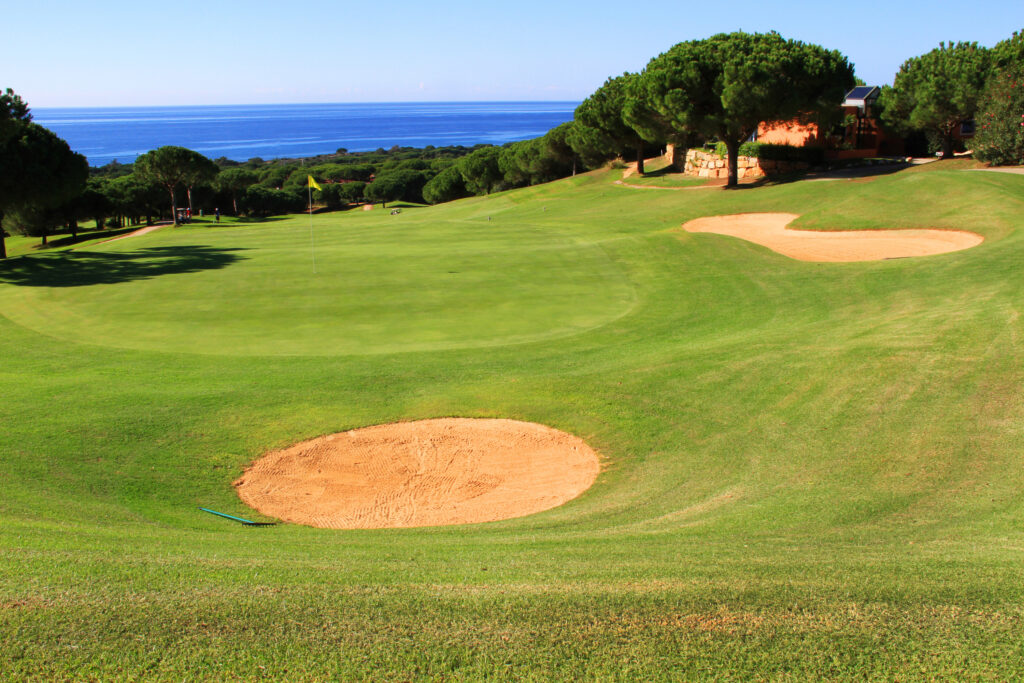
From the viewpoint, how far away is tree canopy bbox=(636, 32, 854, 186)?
48.5m

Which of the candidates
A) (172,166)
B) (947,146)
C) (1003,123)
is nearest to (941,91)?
(947,146)

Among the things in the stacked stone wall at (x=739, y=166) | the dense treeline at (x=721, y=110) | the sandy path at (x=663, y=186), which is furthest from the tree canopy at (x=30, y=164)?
the stacked stone wall at (x=739, y=166)

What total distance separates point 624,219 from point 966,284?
2430 cm

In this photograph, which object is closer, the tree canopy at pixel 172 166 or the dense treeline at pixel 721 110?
the dense treeline at pixel 721 110

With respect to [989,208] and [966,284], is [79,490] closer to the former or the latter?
[966,284]

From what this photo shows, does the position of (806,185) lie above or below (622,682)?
above

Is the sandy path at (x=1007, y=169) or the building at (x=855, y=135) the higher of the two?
the building at (x=855, y=135)

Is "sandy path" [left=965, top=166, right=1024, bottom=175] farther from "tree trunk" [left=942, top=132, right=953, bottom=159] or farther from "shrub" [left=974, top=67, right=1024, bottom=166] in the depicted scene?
"tree trunk" [left=942, top=132, right=953, bottom=159]

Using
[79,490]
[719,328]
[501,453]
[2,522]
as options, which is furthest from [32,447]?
[719,328]

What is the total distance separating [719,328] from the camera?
68.3 ft

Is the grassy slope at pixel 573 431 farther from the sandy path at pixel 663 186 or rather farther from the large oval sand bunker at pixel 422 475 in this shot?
the sandy path at pixel 663 186

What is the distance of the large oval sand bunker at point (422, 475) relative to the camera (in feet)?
37.3

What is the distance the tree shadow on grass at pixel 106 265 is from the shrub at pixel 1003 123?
43.6 m

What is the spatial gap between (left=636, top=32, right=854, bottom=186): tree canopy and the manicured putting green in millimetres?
20417
